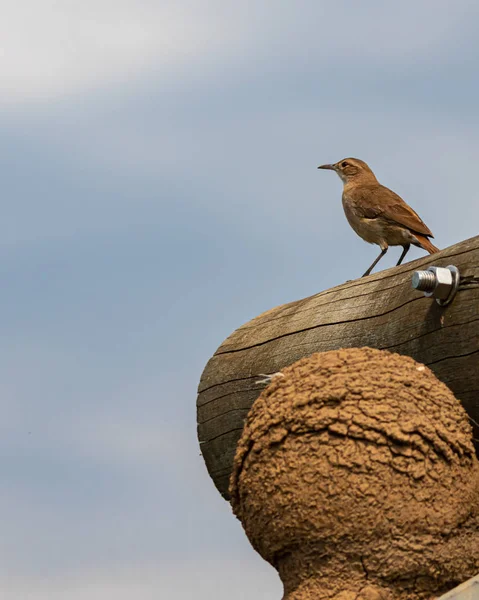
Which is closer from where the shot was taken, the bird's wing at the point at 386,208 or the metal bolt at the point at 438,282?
the metal bolt at the point at 438,282

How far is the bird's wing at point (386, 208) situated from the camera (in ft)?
23.5

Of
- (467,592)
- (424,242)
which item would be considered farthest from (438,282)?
(424,242)

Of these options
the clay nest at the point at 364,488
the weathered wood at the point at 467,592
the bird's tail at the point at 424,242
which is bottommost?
the weathered wood at the point at 467,592

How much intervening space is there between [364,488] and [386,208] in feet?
12.3

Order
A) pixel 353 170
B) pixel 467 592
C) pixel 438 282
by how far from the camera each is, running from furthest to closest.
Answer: pixel 353 170
pixel 438 282
pixel 467 592

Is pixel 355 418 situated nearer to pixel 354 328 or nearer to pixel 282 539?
pixel 282 539

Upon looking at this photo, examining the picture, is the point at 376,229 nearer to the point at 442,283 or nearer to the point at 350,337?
the point at 350,337

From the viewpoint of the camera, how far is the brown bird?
718 cm

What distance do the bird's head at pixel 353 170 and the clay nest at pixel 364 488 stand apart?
4.43 meters

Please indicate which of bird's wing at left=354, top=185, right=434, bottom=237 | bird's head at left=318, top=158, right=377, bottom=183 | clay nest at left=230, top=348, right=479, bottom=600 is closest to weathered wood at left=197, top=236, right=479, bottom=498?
clay nest at left=230, top=348, right=479, bottom=600

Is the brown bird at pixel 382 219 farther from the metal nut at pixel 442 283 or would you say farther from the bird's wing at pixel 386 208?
the metal nut at pixel 442 283

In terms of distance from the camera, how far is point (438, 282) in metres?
4.58

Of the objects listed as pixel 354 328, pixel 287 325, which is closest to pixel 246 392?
pixel 287 325

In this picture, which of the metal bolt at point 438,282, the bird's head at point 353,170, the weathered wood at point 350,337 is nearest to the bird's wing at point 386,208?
the bird's head at point 353,170
